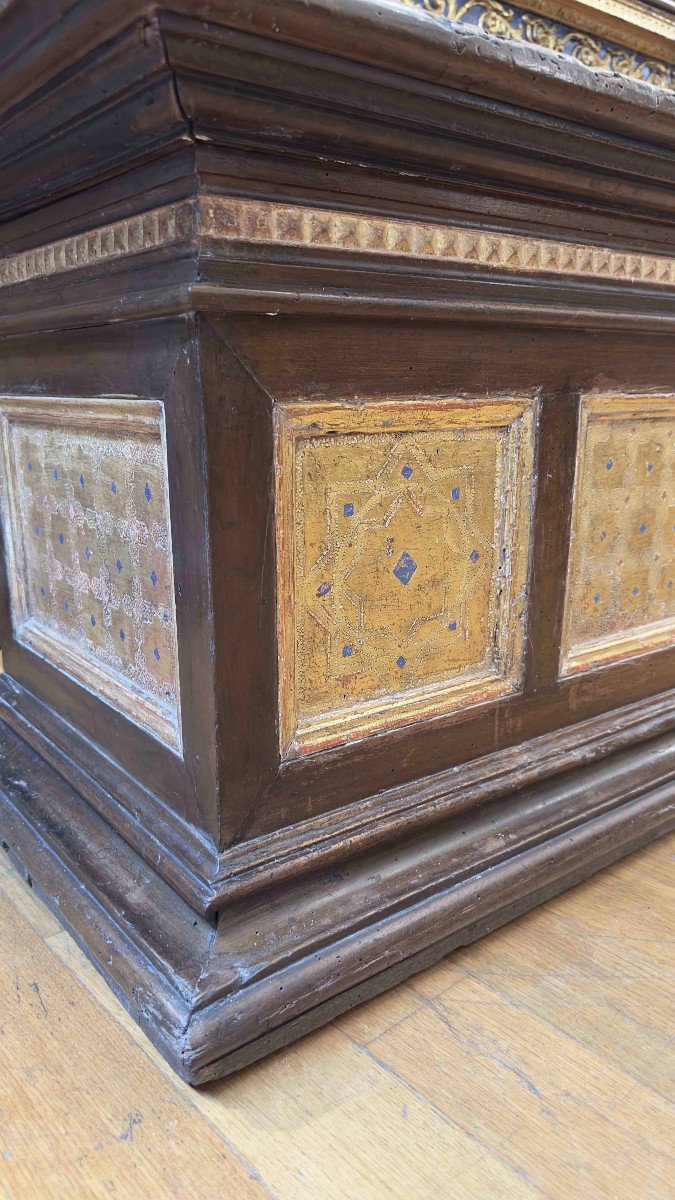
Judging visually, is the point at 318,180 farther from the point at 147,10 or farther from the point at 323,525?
the point at 323,525

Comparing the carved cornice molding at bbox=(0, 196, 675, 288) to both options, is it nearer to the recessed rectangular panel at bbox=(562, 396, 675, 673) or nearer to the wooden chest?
the wooden chest

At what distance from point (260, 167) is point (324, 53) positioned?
120mm

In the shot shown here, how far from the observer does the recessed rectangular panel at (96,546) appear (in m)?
1.06

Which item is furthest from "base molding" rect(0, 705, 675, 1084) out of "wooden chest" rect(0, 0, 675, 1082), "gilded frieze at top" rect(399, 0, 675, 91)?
"gilded frieze at top" rect(399, 0, 675, 91)

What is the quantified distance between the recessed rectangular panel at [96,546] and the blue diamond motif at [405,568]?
303mm

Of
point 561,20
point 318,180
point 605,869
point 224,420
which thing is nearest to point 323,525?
point 224,420

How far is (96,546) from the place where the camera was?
3.99 feet

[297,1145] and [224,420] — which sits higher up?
[224,420]

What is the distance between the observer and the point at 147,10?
70cm

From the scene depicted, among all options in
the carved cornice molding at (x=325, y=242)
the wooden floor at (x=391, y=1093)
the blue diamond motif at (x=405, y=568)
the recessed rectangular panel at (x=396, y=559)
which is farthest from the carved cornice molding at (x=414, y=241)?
the wooden floor at (x=391, y=1093)

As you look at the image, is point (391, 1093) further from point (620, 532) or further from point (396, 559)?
point (620, 532)

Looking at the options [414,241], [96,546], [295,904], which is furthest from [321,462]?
[295,904]

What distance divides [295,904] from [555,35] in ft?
3.66

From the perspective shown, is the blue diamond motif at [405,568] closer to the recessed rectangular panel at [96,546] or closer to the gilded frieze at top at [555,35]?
the recessed rectangular panel at [96,546]
